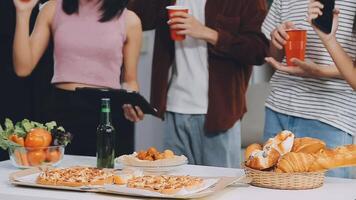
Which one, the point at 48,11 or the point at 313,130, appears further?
the point at 48,11

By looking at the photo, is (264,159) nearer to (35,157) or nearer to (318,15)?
(318,15)

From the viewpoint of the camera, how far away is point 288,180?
1.96 m

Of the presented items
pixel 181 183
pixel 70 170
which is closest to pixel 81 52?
pixel 70 170

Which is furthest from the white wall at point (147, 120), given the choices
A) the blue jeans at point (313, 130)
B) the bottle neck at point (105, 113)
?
the bottle neck at point (105, 113)

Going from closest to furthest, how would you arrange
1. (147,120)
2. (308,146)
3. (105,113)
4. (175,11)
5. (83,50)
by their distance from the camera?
1. (308,146)
2. (105,113)
3. (175,11)
4. (83,50)
5. (147,120)

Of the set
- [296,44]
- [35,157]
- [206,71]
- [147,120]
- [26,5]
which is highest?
[26,5]

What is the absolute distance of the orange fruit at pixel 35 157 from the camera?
7.47ft

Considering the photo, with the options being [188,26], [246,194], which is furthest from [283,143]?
[188,26]

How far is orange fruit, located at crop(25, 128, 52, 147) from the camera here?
2.27 meters

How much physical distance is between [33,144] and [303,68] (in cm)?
93

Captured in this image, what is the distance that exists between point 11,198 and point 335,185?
892mm

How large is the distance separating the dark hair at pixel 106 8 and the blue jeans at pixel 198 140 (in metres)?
0.46

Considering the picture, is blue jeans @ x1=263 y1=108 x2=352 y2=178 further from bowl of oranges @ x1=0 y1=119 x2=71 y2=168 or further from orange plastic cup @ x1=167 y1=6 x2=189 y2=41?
bowl of oranges @ x1=0 y1=119 x2=71 y2=168

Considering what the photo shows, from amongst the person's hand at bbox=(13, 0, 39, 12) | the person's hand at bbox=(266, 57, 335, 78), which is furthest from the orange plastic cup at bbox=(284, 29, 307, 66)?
the person's hand at bbox=(13, 0, 39, 12)
